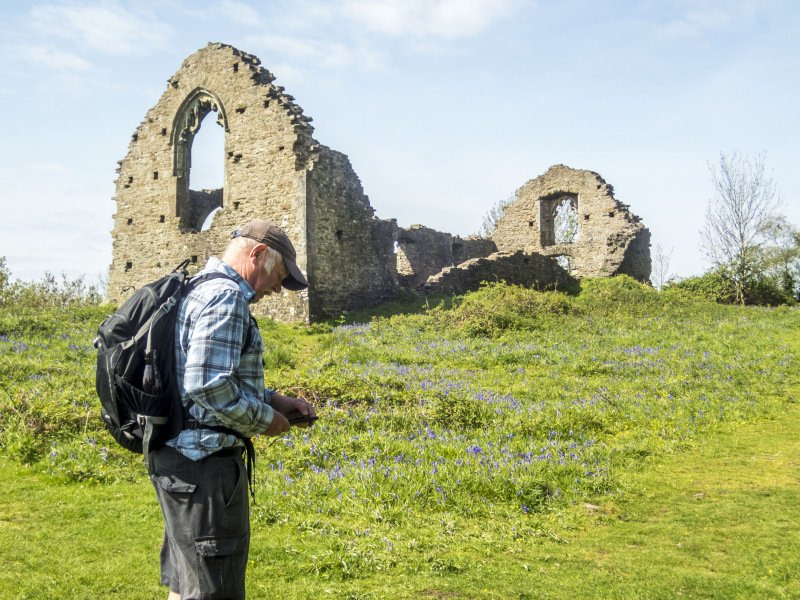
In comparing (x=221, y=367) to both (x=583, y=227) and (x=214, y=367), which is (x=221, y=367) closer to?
(x=214, y=367)

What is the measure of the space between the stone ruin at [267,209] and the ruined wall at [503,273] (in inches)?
1.6

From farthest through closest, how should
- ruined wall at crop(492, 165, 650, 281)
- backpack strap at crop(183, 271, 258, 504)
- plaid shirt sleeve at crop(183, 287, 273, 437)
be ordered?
ruined wall at crop(492, 165, 650, 281), backpack strap at crop(183, 271, 258, 504), plaid shirt sleeve at crop(183, 287, 273, 437)

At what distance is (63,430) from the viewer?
664 centimetres

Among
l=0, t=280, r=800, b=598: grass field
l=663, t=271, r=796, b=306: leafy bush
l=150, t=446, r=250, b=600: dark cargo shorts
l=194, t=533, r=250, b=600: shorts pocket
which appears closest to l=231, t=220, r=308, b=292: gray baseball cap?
l=150, t=446, r=250, b=600: dark cargo shorts

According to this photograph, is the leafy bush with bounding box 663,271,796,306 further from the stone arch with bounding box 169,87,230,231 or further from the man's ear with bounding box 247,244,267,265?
the man's ear with bounding box 247,244,267,265

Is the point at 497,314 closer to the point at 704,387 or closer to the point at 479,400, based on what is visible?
the point at 704,387

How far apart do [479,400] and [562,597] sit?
4.33 metres

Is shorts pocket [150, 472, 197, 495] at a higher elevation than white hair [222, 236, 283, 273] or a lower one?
lower

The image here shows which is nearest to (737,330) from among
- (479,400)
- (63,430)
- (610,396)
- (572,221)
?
(610,396)

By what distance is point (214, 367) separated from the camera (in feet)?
8.63

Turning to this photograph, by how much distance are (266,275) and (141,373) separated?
757 mm

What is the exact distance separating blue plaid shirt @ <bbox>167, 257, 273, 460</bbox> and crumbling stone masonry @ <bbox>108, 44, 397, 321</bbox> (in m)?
13.4

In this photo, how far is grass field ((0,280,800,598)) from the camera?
4.04 metres

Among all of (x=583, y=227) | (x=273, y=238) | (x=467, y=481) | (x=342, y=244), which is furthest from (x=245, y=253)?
(x=583, y=227)
